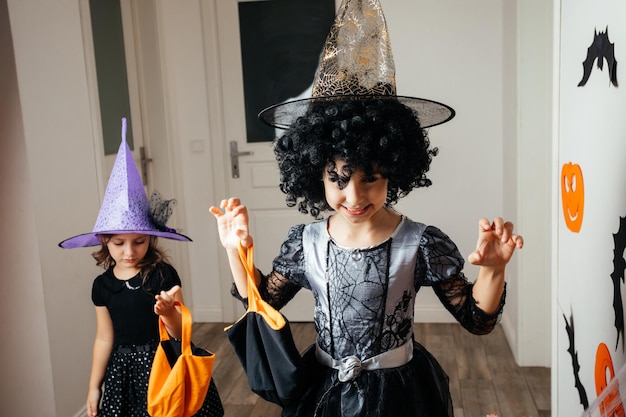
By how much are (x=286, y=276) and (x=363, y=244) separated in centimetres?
21

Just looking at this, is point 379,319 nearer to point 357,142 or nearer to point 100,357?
point 357,142

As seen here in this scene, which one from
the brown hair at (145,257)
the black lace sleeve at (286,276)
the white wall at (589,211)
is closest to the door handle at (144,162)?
the brown hair at (145,257)

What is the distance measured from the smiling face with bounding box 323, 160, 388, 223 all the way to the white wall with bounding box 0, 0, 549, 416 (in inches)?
58.6

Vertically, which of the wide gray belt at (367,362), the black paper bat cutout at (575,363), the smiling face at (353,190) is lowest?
the black paper bat cutout at (575,363)

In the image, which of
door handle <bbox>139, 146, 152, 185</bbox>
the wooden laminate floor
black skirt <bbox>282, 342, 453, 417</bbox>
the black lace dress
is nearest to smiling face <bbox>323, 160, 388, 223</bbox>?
the black lace dress

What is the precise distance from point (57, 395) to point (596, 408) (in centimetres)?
217

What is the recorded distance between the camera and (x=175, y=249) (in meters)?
3.89

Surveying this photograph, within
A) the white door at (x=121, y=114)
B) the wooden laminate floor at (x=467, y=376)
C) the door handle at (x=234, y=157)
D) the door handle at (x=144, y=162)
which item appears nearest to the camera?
the wooden laminate floor at (x=467, y=376)

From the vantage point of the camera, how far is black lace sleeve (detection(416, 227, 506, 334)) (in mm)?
1372

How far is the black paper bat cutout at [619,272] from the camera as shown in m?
1.11

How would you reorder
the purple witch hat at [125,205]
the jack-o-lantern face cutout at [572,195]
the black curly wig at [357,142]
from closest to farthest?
the black curly wig at [357,142]
the jack-o-lantern face cutout at [572,195]
the purple witch hat at [125,205]

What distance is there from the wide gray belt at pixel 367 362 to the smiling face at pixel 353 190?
0.99 ft

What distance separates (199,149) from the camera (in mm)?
3871

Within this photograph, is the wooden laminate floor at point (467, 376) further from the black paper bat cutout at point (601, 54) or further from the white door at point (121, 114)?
the black paper bat cutout at point (601, 54)
